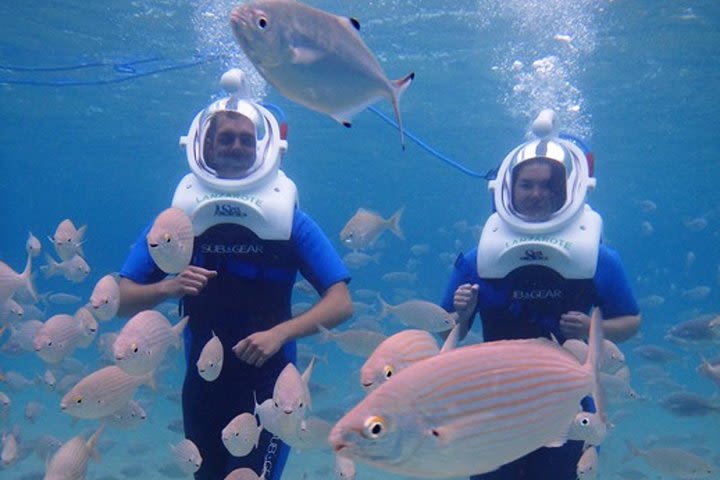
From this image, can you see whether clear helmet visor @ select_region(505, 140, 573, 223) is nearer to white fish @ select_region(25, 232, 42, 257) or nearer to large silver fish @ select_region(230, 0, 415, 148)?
large silver fish @ select_region(230, 0, 415, 148)

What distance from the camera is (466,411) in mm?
1983

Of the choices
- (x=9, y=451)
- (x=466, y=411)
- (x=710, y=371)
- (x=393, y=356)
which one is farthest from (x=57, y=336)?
(x=710, y=371)

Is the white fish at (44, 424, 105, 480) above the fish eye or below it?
above

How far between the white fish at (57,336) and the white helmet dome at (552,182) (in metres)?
3.48

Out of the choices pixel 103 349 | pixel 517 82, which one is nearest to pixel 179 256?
pixel 103 349

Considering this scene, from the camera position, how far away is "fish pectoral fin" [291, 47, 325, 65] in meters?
2.48

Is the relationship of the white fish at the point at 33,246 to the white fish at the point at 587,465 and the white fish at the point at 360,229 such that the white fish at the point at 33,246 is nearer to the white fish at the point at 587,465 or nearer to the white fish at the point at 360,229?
the white fish at the point at 360,229

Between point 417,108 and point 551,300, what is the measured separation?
26.9m

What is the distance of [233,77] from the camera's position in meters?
5.03

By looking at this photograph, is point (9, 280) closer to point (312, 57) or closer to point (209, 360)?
point (209, 360)

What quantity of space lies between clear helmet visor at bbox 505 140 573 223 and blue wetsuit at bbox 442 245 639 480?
419mm

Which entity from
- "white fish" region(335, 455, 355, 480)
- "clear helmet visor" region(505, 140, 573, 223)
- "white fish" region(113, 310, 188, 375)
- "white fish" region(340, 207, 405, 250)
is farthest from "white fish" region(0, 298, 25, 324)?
"clear helmet visor" region(505, 140, 573, 223)

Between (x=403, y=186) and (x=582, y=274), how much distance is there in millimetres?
62250

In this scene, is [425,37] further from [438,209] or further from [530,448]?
[438,209]
